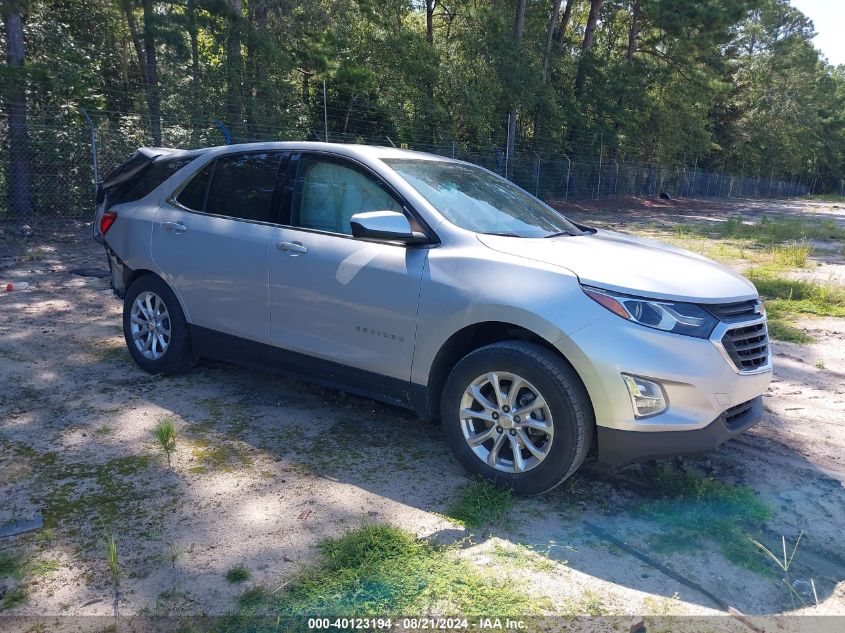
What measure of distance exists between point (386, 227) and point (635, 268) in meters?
1.35

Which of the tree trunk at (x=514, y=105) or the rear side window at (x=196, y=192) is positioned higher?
the tree trunk at (x=514, y=105)

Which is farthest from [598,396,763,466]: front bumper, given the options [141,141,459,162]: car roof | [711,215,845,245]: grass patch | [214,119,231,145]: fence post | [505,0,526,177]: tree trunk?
[505,0,526,177]: tree trunk

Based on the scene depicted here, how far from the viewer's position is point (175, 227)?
4914 millimetres

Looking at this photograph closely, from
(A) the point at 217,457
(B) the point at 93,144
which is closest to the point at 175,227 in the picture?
(A) the point at 217,457

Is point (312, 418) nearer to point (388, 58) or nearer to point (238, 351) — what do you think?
point (238, 351)

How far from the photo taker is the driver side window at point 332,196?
4.12 metres

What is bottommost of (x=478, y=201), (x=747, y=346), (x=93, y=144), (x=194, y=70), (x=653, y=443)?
(x=653, y=443)

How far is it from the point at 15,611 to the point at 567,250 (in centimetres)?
300

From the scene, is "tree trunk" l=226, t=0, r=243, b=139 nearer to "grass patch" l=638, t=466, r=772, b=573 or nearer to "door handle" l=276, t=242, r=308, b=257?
"door handle" l=276, t=242, r=308, b=257

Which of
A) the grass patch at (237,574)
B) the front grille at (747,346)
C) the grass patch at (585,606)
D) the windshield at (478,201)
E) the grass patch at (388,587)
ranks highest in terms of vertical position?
the windshield at (478,201)

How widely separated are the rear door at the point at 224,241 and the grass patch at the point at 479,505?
1766mm

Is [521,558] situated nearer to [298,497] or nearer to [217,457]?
[298,497]

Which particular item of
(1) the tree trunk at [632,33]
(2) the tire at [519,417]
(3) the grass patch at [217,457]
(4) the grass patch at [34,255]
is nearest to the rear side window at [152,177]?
(3) the grass patch at [217,457]

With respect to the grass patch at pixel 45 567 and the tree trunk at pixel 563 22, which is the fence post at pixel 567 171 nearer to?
the tree trunk at pixel 563 22
